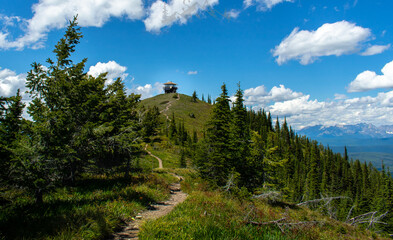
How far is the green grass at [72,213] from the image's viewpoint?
5477mm

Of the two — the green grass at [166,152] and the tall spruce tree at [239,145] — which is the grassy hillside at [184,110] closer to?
the green grass at [166,152]

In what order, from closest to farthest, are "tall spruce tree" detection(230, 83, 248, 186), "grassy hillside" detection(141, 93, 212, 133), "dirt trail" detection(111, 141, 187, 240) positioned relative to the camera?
"dirt trail" detection(111, 141, 187, 240), "tall spruce tree" detection(230, 83, 248, 186), "grassy hillside" detection(141, 93, 212, 133)

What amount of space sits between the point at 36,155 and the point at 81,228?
3.21 meters

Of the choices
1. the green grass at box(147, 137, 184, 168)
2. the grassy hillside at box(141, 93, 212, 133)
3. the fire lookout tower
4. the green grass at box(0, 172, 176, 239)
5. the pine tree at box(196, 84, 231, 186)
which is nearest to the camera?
the green grass at box(0, 172, 176, 239)

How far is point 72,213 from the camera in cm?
694

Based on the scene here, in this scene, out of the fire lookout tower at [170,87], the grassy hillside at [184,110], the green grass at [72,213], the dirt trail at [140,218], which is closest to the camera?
the green grass at [72,213]

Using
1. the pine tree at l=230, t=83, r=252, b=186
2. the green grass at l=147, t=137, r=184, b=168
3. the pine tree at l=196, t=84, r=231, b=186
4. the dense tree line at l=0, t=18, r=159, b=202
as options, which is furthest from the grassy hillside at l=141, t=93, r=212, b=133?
the dense tree line at l=0, t=18, r=159, b=202

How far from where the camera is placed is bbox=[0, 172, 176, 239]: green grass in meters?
5.48

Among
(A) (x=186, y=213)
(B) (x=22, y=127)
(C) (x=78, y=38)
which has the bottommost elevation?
(A) (x=186, y=213)

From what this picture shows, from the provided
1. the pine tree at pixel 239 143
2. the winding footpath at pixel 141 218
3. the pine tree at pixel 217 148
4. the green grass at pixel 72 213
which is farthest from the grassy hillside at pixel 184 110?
the green grass at pixel 72 213

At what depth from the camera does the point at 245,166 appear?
20.2 meters

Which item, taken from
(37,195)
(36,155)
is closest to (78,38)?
(36,155)

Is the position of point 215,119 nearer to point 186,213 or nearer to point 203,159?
point 203,159

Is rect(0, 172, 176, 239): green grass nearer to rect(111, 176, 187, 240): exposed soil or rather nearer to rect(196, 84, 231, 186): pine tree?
rect(111, 176, 187, 240): exposed soil
